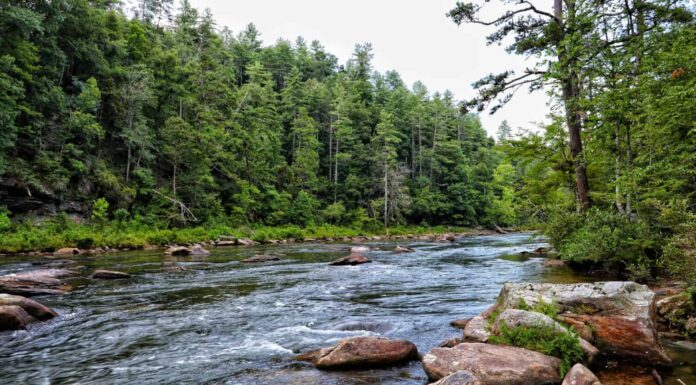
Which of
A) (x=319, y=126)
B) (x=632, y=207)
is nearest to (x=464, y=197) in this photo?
(x=319, y=126)

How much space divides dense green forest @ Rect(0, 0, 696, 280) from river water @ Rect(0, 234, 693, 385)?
3661 millimetres

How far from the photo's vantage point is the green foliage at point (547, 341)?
4.56 meters

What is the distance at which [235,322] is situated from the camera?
741cm

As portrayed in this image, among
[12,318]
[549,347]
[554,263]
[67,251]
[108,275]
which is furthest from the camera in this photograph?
[67,251]

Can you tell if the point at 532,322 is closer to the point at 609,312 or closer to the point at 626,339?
the point at 626,339

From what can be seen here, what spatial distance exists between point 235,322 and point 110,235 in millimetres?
19582

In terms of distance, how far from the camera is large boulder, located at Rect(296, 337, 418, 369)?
16.4ft

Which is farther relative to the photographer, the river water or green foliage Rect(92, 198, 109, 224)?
green foliage Rect(92, 198, 109, 224)

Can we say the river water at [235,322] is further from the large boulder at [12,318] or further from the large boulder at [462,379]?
the large boulder at [462,379]

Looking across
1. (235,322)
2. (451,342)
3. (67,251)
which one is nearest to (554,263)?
(451,342)

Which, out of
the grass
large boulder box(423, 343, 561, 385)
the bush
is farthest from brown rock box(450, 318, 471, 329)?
the grass

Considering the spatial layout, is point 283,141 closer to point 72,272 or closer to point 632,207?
point 72,272

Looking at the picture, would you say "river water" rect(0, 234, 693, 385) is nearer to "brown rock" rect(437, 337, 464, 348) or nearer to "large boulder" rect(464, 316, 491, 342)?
"brown rock" rect(437, 337, 464, 348)

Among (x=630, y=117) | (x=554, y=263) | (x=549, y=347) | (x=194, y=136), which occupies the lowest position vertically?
(x=554, y=263)
